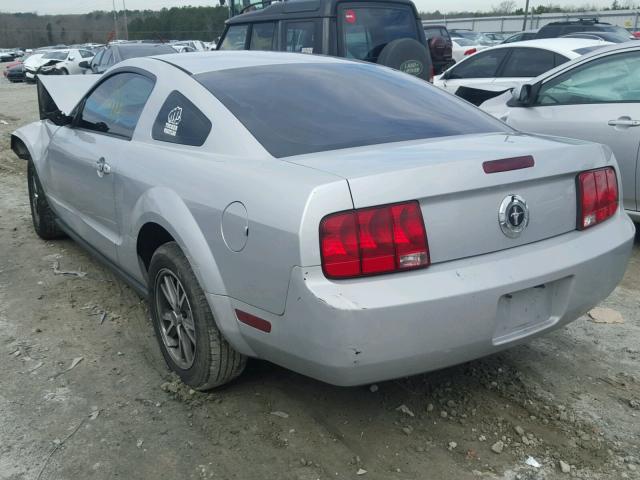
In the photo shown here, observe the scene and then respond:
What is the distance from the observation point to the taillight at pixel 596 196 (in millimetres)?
2768

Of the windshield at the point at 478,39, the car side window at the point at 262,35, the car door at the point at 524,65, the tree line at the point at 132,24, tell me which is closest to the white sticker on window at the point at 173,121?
the car side window at the point at 262,35

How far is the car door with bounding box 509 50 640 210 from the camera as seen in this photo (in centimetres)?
495

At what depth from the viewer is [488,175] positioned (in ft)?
8.09

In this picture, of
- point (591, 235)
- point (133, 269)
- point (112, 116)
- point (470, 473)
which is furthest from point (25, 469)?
point (591, 235)

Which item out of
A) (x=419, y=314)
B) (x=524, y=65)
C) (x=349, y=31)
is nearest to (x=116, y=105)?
(x=419, y=314)

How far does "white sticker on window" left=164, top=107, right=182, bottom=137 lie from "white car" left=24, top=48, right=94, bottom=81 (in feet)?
83.4

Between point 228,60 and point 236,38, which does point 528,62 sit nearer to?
point 236,38

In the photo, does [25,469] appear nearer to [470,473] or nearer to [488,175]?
[470,473]

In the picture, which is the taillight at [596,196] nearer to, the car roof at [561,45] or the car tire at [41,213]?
the car tire at [41,213]

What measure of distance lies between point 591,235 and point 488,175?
2.11ft

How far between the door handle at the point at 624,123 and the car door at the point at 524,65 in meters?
3.17

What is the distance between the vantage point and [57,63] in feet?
88.9

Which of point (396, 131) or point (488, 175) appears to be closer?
point (488, 175)

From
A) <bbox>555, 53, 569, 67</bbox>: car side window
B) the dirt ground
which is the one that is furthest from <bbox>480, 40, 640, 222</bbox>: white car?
<bbox>555, 53, 569, 67</bbox>: car side window
